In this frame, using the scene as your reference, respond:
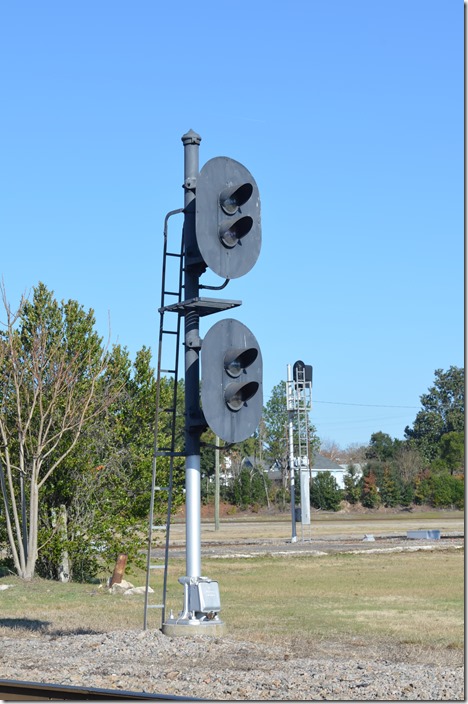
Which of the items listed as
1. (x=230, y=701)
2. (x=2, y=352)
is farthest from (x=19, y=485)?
(x=230, y=701)

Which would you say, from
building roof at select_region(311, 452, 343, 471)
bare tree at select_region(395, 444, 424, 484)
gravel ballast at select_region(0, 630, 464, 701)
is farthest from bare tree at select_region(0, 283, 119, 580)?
building roof at select_region(311, 452, 343, 471)

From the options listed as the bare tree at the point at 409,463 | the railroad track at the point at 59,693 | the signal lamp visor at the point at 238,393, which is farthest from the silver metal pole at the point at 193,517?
the bare tree at the point at 409,463

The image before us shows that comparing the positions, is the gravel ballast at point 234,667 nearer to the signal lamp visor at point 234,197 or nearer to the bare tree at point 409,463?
the signal lamp visor at point 234,197

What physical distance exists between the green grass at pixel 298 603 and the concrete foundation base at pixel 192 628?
1.15 m

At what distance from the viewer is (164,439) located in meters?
23.7

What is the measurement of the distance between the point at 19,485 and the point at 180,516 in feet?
188

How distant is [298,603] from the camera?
61.4ft

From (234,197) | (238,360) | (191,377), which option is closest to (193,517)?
(191,377)

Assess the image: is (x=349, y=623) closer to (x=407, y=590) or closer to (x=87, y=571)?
(x=407, y=590)

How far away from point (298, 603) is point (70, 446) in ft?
21.1

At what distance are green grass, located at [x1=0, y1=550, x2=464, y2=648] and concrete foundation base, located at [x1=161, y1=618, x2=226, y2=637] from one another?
45.4 inches

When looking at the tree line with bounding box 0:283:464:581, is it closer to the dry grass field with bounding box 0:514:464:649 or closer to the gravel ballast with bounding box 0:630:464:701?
the dry grass field with bounding box 0:514:464:649

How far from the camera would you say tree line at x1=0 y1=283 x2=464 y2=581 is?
71.8 feet

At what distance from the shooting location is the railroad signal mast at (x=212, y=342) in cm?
1174
